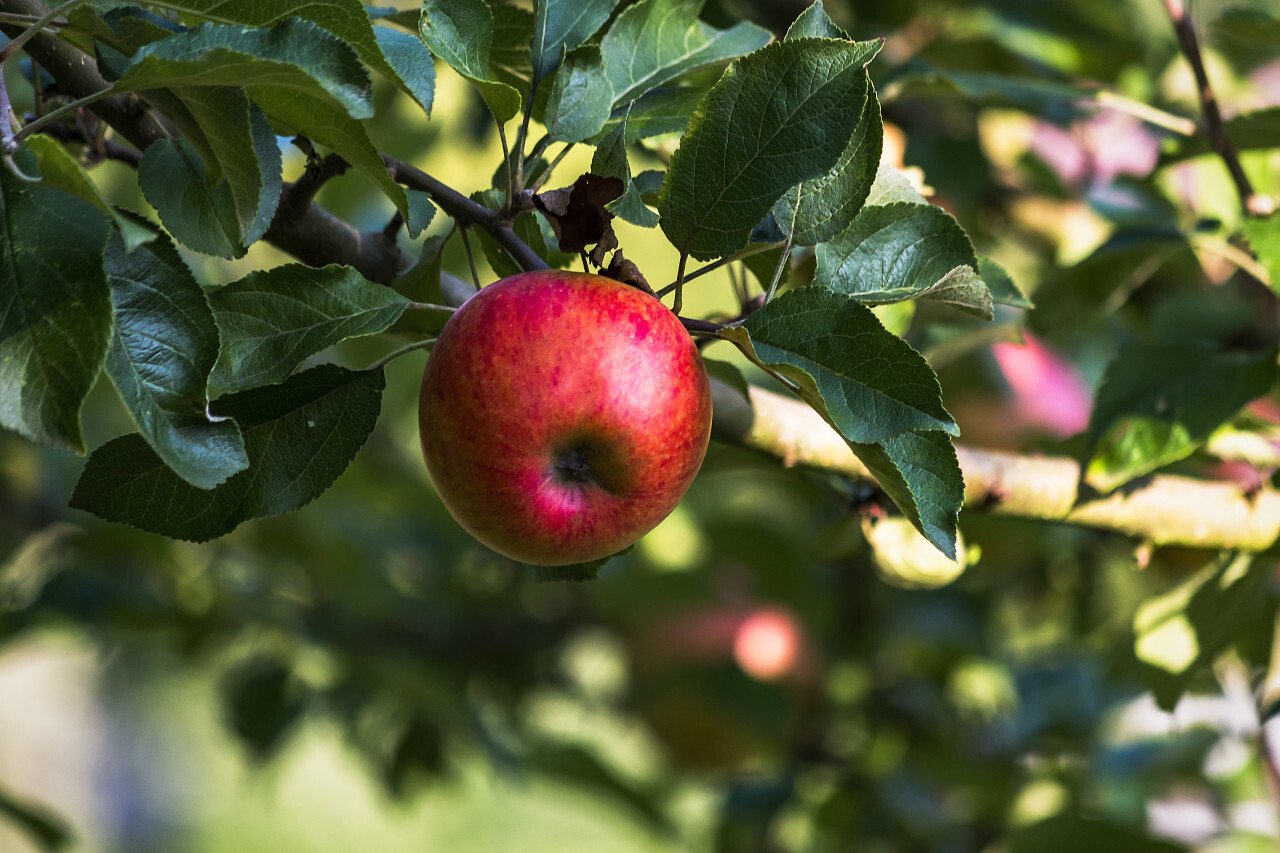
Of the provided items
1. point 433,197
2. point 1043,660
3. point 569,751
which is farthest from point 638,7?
point 1043,660

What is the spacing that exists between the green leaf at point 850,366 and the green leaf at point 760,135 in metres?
0.05

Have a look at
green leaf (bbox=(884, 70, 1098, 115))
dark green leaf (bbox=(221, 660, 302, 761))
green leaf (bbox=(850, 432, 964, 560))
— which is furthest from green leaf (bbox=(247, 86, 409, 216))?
dark green leaf (bbox=(221, 660, 302, 761))

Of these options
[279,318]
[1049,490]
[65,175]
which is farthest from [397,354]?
[1049,490]

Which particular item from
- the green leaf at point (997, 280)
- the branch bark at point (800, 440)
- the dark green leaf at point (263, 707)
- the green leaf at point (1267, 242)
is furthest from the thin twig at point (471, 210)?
the dark green leaf at point (263, 707)

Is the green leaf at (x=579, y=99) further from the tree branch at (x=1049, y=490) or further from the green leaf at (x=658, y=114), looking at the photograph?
the tree branch at (x=1049, y=490)

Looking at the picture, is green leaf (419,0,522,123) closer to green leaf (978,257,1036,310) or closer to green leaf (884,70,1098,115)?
green leaf (978,257,1036,310)

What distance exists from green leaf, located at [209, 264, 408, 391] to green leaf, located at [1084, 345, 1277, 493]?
1.71 ft

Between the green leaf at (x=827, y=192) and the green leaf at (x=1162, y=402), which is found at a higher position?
the green leaf at (x=827, y=192)

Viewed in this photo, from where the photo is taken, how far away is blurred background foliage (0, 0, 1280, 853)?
1224 mm

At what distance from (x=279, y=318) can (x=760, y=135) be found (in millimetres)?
215

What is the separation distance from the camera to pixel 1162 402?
2.52 ft

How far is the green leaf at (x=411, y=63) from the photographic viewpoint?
444mm

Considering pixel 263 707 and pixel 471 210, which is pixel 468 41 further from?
pixel 263 707

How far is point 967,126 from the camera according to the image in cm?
129
